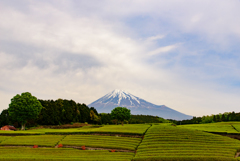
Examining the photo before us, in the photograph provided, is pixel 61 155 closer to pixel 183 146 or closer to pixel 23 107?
pixel 183 146

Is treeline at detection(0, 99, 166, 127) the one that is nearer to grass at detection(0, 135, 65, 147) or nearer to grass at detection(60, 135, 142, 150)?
grass at detection(0, 135, 65, 147)

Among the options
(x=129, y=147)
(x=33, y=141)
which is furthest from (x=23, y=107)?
(x=129, y=147)

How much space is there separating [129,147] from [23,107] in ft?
135

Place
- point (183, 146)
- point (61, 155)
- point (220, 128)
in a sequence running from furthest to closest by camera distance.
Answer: point (220, 128) < point (183, 146) < point (61, 155)

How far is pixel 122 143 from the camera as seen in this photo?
36.2 metres

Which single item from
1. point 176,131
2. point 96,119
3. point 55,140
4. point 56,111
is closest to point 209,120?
point 96,119

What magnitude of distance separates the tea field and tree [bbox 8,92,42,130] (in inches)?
673

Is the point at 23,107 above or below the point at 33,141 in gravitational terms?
above

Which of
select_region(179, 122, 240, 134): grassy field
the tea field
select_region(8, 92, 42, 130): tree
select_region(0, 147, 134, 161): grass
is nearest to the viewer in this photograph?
select_region(0, 147, 134, 161): grass

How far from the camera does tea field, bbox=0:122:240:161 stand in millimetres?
27003

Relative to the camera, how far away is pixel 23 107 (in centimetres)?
5953

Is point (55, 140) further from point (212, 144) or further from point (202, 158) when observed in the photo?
point (212, 144)

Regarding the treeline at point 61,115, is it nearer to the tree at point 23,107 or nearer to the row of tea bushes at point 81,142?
the tree at point 23,107

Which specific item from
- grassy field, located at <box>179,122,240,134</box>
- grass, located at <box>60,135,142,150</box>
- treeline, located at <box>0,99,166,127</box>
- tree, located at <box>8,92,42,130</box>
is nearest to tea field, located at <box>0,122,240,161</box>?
grass, located at <box>60,135,142,150</box>
